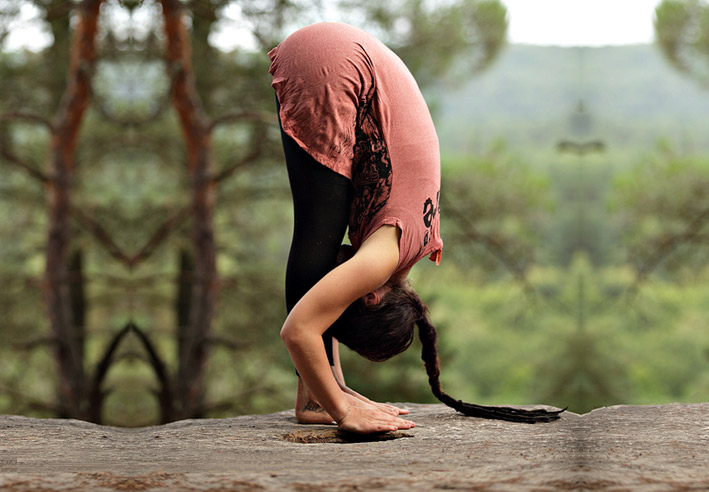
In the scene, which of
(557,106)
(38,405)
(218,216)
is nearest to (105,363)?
(38,405)

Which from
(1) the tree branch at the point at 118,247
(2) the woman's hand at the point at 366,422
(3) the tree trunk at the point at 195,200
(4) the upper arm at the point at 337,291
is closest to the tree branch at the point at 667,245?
(3) the tree trunk at the point at 195,200

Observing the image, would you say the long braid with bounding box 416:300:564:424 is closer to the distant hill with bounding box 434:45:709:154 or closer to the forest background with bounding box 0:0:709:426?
the forest background with bounding box 0:0:709:426

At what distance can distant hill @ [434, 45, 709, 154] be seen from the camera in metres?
8.24

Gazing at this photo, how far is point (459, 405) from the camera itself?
2.35 metres

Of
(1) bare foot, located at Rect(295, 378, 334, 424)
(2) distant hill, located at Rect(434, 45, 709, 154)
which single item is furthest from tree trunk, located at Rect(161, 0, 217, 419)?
(1) bare foot, located at Rect(295, 378, 334, 424)

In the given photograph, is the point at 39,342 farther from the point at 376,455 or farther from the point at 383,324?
the point at 376,455

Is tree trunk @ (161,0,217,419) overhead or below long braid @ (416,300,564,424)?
overhead

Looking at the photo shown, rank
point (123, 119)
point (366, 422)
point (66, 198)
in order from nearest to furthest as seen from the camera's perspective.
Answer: point (366, 422) < point (123, 119) < point (66, 198)

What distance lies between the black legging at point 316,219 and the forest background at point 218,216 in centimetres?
186

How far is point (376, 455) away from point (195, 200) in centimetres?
364

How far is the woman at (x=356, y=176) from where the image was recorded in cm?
199

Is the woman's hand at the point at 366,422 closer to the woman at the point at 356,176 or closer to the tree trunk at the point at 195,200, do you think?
the woman at the point at 356,176

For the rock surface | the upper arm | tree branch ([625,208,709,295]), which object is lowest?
the rock surface

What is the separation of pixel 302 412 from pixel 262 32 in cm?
388
